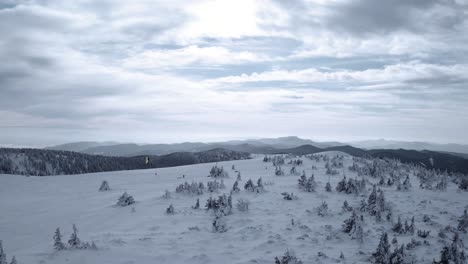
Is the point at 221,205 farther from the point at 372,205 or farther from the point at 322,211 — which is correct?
the point at 372,205

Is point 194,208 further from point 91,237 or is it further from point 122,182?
point 122,182

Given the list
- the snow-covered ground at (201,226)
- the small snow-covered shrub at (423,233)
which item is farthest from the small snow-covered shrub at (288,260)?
the small snow-covered shrub at (423,233)

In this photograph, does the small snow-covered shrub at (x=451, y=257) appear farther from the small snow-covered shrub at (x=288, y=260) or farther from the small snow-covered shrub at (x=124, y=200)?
the small snow-covered shrub at (x=124, y=200)

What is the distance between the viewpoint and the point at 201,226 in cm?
1174

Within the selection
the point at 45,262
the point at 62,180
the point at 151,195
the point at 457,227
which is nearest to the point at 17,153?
the point at 62,180

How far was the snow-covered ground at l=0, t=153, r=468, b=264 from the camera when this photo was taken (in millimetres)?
9258

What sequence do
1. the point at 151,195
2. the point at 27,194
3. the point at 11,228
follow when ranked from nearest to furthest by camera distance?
the point at 11,228
the point at 151,195
the point at 27,194

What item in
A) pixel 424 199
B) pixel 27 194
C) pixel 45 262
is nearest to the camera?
pixel 45 262

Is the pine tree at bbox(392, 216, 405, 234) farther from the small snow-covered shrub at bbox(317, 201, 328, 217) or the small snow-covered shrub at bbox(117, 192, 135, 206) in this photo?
the small snow-covered shrub at bbox(117, 192, 135, 206)

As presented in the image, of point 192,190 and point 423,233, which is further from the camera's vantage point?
point 192,190

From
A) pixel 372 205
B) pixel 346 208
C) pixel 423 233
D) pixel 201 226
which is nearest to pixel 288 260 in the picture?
pixel 201 226

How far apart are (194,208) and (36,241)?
20.5 feet

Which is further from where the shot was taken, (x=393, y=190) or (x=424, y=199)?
(x=393, y=190)

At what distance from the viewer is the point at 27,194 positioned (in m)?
19.9
